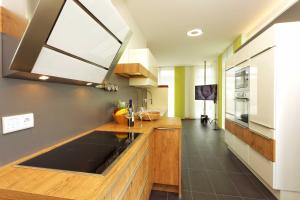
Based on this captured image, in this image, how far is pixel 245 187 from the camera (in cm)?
208

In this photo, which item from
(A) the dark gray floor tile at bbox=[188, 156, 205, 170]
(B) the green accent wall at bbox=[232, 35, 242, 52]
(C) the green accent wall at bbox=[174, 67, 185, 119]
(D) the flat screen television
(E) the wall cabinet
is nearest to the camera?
(A) the dark gray floor tile at bbox=[188, 156, 205, 170]

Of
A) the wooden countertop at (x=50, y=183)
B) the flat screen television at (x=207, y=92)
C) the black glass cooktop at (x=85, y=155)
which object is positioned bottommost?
the wooden countertop at (x=50, y=183)

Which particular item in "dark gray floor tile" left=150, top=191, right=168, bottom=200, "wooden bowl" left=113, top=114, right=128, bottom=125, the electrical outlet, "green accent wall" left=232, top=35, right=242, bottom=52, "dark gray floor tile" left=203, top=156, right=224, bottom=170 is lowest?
"dark gray floor tile" left=150, top=191, right=168, bottom=200

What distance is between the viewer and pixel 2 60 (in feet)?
2.70

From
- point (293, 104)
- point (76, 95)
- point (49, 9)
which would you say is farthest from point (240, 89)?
point (49, 9)

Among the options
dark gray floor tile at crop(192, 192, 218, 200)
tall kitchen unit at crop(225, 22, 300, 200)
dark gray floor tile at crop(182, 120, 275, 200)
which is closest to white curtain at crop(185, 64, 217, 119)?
dark gray floor tile at crop(182, 120, 275, 200)

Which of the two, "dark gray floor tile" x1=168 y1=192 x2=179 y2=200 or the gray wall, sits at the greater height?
the gray wall

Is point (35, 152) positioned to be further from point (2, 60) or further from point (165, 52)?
point (165, 52)

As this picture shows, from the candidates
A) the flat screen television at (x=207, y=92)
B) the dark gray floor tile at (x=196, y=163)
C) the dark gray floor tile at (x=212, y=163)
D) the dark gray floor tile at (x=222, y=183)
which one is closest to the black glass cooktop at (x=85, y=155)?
the dark gray floor tile at (x=222, y=183)

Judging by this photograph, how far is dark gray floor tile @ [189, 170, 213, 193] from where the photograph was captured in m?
2.04

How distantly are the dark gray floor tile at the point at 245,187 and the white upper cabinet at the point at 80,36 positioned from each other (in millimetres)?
2209

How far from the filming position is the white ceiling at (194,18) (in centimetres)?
256

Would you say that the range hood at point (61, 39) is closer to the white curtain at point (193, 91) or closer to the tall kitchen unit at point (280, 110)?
the tall kitchen unit at point (280, 110)

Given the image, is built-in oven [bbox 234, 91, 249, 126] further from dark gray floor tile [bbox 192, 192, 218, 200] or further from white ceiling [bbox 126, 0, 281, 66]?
white ceiling [bbox 126, 0, 281, 66]
